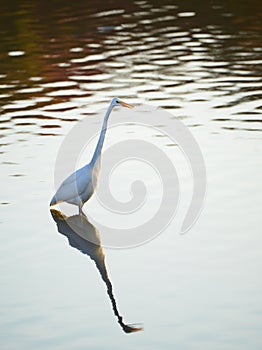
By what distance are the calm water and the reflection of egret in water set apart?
0.08ft

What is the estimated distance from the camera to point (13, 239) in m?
8.66

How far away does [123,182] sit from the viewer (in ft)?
33.2

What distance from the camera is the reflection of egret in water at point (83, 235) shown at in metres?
8.27

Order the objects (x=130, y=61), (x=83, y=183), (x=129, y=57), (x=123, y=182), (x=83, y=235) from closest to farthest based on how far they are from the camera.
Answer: (x=83, y=235), (x=83, y=183), (x=123, y=182), (x=130, y=61), (x=129, y=57)

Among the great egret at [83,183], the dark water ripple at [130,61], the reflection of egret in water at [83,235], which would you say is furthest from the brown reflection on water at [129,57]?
the reflection of egret in water at [83,235]

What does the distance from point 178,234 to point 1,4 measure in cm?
1364

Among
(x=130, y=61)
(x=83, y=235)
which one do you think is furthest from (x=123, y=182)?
(x=130, y=61)

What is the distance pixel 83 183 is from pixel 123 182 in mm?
1055

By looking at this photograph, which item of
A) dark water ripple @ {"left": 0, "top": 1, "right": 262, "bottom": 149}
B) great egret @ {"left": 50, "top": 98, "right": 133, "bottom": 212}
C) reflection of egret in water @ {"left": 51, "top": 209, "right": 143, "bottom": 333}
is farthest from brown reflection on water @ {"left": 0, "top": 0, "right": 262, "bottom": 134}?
reflection of egret in water @ {"left": 51, "top": 209, "right": 143, "bottom": 333}

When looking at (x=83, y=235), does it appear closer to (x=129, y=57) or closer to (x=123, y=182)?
(x=123, y=182)

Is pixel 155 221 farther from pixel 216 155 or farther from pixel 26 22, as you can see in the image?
pixel 26 22

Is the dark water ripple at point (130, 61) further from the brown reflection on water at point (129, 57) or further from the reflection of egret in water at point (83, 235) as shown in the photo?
the reflection of egret in water at point (83, 235)

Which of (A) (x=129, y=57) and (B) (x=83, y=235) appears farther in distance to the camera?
(A) (x=129, y=57)

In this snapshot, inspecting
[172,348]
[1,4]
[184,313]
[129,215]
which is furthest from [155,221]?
[1,4]
